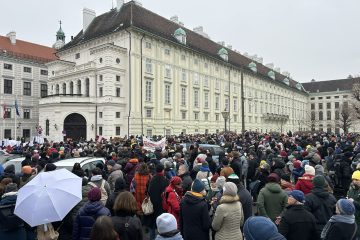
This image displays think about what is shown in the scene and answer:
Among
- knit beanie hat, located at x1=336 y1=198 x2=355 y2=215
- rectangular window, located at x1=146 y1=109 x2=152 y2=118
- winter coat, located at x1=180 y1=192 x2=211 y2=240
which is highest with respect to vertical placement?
rectangular window, located at x1=146 y1=109 x2=152 y2=118

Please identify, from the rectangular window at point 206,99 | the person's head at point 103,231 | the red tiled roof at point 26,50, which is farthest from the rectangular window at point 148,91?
the person's head at point 103,231

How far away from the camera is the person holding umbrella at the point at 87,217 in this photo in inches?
178

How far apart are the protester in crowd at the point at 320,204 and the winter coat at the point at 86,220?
11.2 ft

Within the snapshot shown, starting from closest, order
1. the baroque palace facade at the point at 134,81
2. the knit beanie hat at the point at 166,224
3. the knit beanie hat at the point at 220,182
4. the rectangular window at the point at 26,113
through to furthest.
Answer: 1. the knit beanie hat at the point at 166,224
2. the knit beanie hat at the point at 220,182
3. the baroque palace facade at the point at 134,81
4. the rectangular window at the point at 26,113

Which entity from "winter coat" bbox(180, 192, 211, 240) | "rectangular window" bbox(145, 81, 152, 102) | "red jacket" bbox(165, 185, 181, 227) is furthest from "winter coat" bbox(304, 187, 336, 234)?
"rectangular window" bbox(145, 81, 152, 102)

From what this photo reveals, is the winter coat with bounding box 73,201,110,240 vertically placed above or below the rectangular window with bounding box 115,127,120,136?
below

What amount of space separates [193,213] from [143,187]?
2.39 m

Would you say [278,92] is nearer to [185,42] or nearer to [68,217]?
[185,42]

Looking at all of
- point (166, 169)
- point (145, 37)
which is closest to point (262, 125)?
point (145, 37)

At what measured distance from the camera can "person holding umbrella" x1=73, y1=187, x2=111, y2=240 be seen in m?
4.53

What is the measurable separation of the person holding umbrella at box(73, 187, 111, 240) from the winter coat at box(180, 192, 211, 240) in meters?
1.40

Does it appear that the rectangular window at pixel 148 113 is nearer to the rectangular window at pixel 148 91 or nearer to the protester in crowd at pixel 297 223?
the rectangular window at pixel 148 91

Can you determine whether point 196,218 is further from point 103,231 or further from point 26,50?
point 26,50

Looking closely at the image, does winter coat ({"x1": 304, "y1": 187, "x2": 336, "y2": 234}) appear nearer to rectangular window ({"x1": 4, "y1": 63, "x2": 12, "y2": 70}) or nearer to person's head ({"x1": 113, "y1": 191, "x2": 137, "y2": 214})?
person's head ({"x1": 113, "y1": 191, "x2": 137, "y2": 214})
